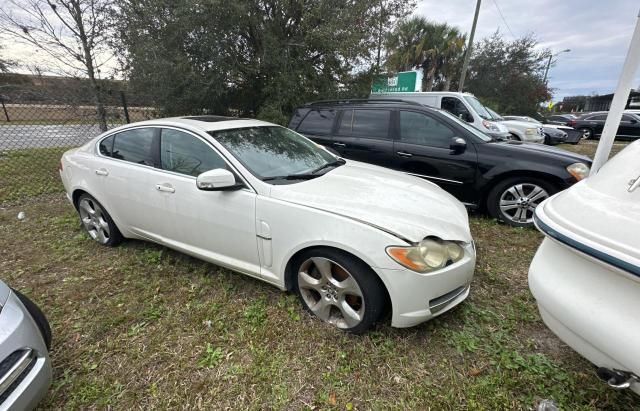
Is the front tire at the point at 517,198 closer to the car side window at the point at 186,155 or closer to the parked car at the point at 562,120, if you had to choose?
the car side window at the point at 186,155

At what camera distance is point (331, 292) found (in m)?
2.15

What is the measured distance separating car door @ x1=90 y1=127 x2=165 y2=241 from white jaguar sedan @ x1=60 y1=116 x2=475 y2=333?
1 centimetres

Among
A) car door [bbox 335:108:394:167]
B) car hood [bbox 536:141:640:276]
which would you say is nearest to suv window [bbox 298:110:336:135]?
car door [bbox 335:108:394:167]

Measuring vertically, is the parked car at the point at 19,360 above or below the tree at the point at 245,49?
below

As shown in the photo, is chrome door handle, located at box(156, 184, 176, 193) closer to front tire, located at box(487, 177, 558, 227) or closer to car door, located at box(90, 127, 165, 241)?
car door, located at box(90, 127, 165, 241)

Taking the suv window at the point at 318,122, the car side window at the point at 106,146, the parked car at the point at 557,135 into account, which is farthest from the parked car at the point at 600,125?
the car side window at the point at 106,146

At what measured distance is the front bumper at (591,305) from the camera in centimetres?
114

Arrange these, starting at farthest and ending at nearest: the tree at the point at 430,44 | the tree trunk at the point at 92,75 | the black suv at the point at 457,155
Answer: the tree at the point at 430,44, the tree trunk at the point at 92,75, the black suv at the point at 457,155

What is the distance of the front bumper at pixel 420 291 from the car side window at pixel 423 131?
2.50 meters

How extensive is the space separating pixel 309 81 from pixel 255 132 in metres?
5.45

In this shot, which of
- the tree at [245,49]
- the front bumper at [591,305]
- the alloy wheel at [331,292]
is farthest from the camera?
the tree at [245,49]

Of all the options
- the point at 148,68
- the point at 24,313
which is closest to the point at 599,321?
the point at 24,313

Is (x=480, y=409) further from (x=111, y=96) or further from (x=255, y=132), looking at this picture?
(x=111, y=96)

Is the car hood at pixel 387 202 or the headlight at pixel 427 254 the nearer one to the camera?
the headlight at pixel 427 254
